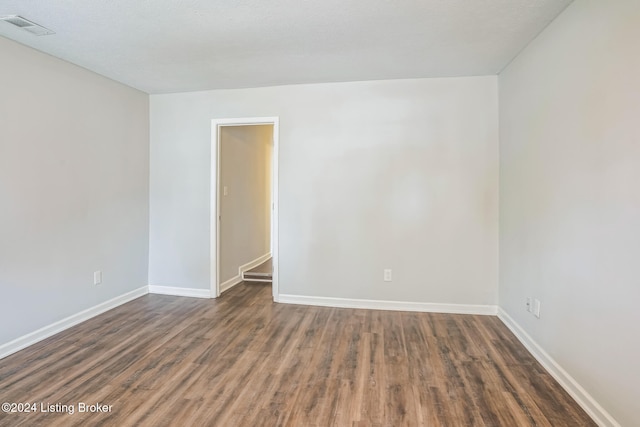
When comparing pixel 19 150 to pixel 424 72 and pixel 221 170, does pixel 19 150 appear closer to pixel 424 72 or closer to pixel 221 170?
pixel 221 170

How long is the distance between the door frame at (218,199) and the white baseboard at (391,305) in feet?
0.97

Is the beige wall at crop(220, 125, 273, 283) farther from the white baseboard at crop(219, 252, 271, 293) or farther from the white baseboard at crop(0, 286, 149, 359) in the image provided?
the white baseboard at crop(0, 286, 149, 359)

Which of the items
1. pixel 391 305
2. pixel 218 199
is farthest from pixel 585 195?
pixel 218 199

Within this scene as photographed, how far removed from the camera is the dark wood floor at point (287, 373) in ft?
6.24

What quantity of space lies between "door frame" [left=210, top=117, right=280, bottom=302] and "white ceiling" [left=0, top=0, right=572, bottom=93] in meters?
0.54

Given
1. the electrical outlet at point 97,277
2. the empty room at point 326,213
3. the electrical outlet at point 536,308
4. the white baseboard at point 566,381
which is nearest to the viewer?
the white baseboard at point 566,381

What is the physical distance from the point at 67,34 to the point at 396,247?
3.45 meters

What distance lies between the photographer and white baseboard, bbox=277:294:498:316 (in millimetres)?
3500

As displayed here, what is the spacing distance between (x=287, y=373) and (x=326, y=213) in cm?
183

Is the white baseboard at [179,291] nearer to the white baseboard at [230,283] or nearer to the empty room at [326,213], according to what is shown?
the empty room at [326,213]

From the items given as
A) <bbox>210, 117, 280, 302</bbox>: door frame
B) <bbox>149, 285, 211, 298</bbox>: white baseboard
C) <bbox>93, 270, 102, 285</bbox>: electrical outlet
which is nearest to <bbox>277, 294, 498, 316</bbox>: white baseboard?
<bbox>210, 117, 280, 302</bbox>: door frame

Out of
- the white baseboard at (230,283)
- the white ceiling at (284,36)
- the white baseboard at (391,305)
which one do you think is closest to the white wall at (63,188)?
the white ceiling at (284,36)

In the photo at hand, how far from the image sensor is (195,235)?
4098 millimetres

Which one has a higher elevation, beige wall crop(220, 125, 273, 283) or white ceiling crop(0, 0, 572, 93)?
white ceiling crop(0, 0, 572, 93)
